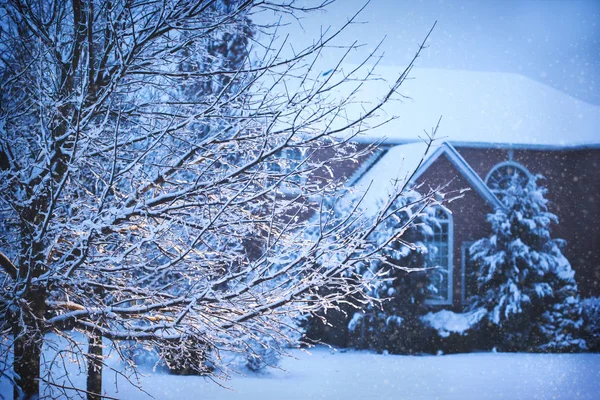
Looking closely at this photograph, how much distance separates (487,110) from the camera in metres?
21.8

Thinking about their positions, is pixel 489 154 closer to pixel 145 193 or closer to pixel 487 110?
pixel 487 110

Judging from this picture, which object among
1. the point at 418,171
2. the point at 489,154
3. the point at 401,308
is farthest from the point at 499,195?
the point at 401,308

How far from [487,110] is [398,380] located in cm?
1588

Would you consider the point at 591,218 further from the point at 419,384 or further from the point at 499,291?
the point at 419,384

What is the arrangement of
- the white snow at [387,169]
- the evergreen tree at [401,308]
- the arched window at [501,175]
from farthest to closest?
the arched window at [501,175] < the white snow at [387,169] < the evergreen tree at [401,308]

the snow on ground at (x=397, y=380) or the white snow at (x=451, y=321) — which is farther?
the white snow at (x=451, y=321)

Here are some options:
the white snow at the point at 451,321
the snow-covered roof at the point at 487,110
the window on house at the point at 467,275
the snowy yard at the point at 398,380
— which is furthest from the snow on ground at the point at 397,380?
the snow-covered roof at the point at 487,110

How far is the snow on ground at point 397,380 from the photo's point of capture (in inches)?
325

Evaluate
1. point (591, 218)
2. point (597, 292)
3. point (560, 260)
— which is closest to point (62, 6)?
point (560, 260)

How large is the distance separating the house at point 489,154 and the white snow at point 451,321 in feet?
6.27

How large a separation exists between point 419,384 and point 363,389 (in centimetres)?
122

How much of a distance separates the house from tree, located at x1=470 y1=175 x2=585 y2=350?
133 cm

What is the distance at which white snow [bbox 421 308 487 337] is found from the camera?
13102 millimetres

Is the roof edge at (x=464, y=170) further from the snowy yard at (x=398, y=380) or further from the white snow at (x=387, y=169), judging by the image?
the snowy yard at (x=398, y=380)
